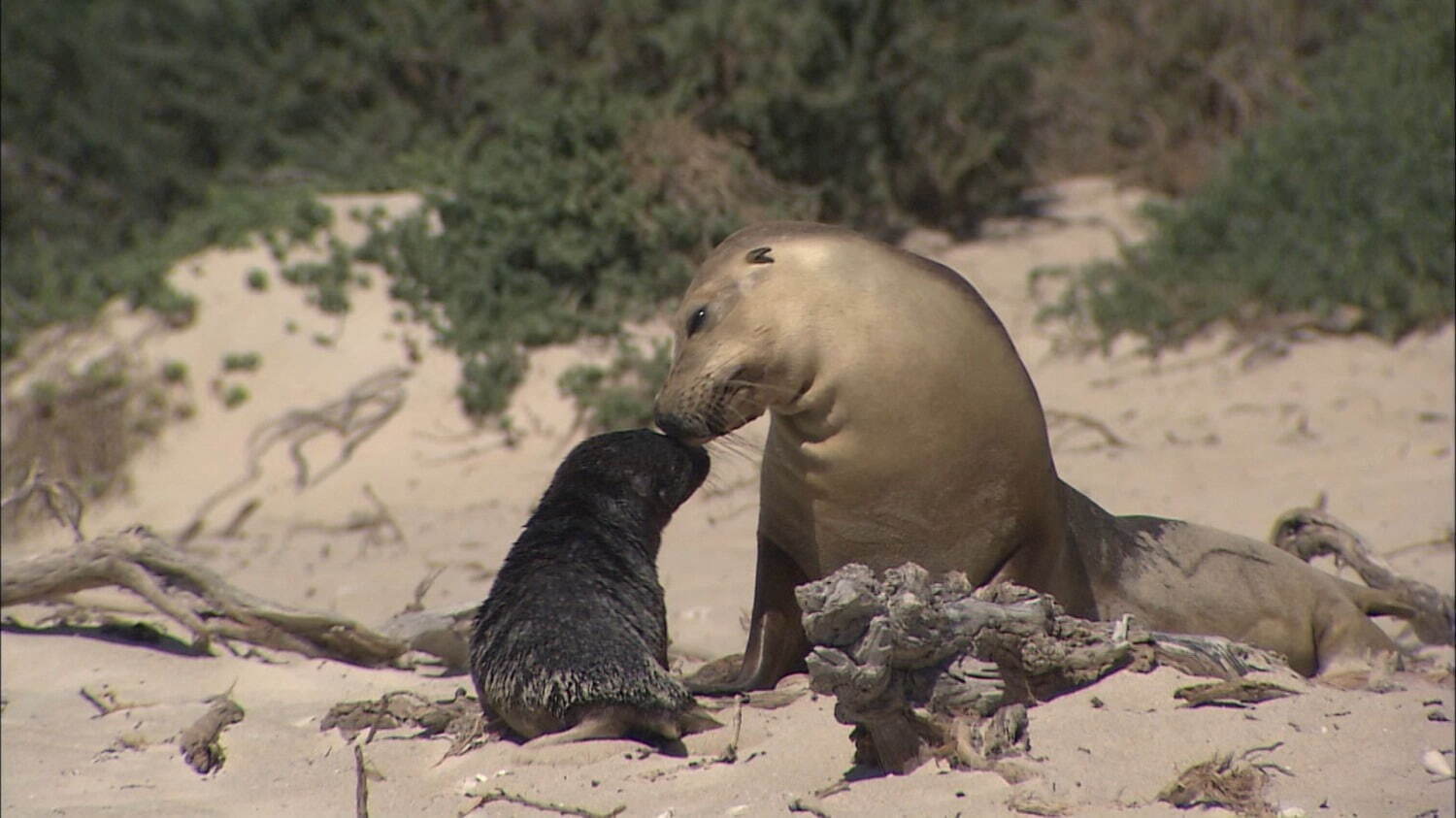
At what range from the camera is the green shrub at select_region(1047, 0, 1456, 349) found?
9.40 m

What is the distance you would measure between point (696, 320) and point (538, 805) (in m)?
1.24

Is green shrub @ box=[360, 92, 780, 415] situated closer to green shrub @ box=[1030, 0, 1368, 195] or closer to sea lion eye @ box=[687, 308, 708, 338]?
green shrub @ box=[1030, 0, 1368, 195]

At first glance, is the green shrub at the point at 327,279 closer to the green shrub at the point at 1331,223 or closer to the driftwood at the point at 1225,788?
the green shrub at the point at 1331,223

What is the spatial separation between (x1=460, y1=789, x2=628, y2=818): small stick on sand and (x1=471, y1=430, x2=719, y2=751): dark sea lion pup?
0.87 ft

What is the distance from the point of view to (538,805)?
3.74m

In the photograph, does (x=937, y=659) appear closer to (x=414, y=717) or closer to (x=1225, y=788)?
(x=1225, y=788)

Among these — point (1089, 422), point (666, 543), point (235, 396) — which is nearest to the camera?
point (666, 543)

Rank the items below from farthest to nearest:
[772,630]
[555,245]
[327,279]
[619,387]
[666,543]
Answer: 1. [327,279]
2. [555,245]
3. [619,387]
4. [666,543]
5. [772,630]

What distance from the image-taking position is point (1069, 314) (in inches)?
401

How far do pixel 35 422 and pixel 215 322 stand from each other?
1.17 metres

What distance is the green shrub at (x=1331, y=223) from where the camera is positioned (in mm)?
9398

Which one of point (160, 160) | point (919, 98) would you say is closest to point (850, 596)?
point (919, 98)

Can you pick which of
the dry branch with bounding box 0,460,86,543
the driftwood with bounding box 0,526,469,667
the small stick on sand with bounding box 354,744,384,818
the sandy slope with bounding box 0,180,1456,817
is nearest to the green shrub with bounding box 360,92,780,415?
the sandy slope with bounding box 0,180,1456,817

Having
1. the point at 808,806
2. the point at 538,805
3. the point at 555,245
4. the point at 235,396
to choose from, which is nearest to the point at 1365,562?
the point at 808,806
